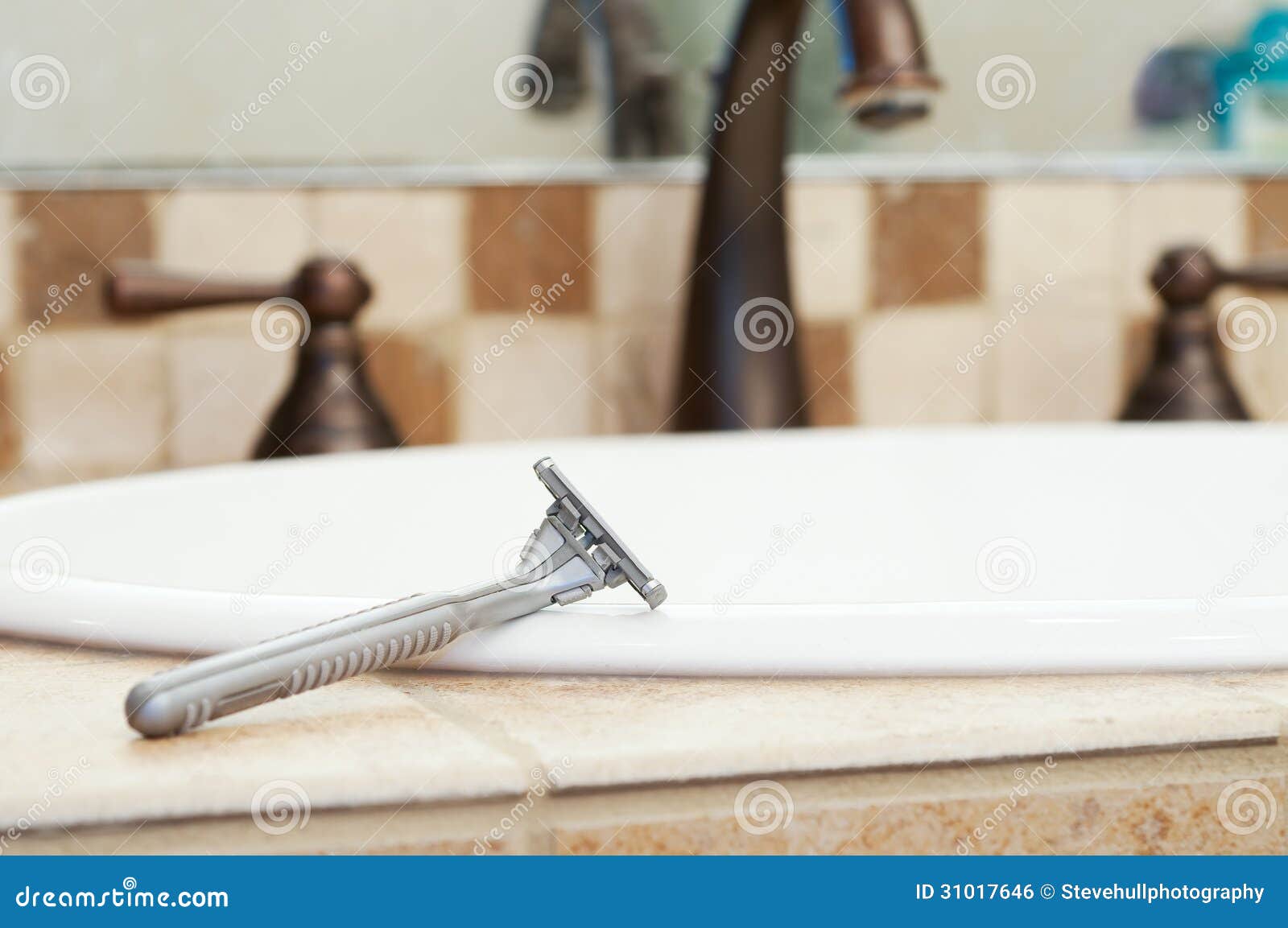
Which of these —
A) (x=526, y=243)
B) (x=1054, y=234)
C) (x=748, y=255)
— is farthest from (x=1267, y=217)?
(x=526, y=243)

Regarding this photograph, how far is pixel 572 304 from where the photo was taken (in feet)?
2.93

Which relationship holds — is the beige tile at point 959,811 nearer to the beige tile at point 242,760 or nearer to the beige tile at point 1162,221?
the beige tile at point 242,760

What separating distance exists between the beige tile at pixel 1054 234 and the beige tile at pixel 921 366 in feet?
0.16

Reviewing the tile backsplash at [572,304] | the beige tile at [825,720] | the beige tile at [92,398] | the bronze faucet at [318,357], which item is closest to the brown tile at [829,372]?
the tile backsplash at [572,304]

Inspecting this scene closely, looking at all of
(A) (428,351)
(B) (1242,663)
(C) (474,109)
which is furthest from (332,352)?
(B) (1242,663)

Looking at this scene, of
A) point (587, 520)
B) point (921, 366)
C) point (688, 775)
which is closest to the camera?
point (688, 775)

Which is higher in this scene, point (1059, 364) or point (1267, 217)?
point (1267, 217)

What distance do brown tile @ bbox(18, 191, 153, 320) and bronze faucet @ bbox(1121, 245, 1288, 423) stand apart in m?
0.80

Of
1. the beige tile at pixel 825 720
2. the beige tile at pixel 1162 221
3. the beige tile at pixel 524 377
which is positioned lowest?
the beige tile at pixel 825 720

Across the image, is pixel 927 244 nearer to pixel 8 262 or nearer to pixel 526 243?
pixel 526 243

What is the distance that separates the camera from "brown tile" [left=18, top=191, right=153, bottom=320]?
0.81m

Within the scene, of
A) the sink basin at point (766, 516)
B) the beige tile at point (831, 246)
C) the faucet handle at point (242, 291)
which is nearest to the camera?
the sink basin at point (766, 516)

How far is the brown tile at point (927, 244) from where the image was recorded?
0.94m

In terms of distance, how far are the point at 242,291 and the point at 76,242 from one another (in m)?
0.18
